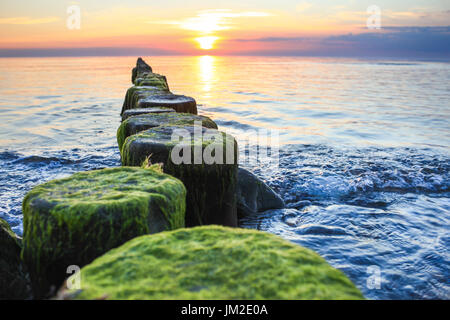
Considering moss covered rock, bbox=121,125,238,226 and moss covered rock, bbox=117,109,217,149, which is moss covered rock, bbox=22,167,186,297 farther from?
moss covered rock, bbox=117,109,217,149

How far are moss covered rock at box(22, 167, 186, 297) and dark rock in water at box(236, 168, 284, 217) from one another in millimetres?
2710

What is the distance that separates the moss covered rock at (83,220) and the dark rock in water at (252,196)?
2710mm

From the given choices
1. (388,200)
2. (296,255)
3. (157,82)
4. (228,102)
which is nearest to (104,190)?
(296,255)

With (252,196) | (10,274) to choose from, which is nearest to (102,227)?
(10,274)

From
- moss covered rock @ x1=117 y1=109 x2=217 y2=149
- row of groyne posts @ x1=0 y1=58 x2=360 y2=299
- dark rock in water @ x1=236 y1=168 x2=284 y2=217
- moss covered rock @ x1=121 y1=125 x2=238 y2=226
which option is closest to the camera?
row of groyne posts @ x1=0 y1=58 x2=360 y2=299

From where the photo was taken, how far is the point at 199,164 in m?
3.71

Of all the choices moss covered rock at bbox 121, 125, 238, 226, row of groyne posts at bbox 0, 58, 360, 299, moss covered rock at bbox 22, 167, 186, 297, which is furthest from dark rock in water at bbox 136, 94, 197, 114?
moss covered rock at bbox 22, 167, 186, 297

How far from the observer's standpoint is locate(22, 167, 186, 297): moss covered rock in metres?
2.31

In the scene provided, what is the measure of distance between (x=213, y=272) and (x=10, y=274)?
1.92m

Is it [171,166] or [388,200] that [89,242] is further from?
[388,200]

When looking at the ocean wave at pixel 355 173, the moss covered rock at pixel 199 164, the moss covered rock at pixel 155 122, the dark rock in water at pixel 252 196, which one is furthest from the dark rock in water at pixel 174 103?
the moss covered rock at pixel 199 164

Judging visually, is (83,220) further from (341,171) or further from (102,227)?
(341,171)

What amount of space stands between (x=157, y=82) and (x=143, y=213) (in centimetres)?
1025
